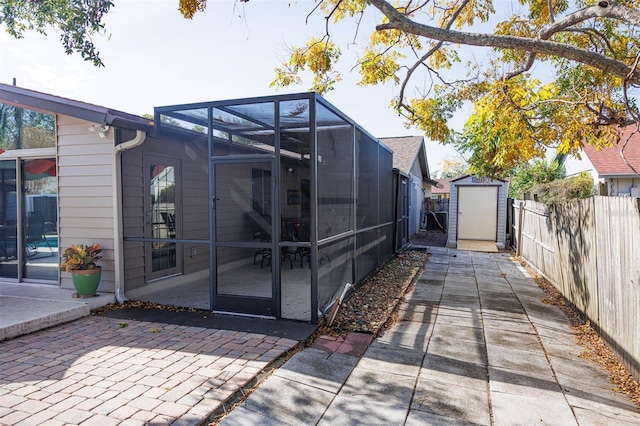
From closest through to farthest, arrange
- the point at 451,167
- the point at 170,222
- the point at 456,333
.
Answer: the point at 456,333, the point at 170,222, the point at 451,167

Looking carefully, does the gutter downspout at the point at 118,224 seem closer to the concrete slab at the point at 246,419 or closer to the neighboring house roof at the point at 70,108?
the neighboring house roof at the point at 70,108

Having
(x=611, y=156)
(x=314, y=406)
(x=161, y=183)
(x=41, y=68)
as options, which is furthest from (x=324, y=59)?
(x=611, y=156)

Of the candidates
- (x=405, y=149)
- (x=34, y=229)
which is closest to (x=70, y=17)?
(x=34, y=229)

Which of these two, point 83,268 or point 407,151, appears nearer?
point 83,268

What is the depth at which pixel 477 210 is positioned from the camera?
40.6 ft

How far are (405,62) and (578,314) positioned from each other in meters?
5.52

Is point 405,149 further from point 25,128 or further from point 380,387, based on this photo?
point 380,387

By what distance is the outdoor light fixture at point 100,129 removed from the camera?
16.4 feet

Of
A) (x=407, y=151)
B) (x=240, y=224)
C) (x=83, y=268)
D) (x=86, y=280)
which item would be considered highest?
(x=407, y=151)

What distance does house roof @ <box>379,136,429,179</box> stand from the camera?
15742mm

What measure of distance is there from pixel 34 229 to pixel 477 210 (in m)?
11.7

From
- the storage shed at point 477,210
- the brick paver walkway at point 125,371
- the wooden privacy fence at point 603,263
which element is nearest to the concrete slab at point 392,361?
the brick paver walkway at point 125,371

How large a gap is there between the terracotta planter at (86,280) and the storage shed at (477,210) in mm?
9897

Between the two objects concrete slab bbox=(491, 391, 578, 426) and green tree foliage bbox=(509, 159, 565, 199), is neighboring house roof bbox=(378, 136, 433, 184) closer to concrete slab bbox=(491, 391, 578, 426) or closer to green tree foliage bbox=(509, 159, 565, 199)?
green tree foliage bbox=(509, 159, 565, 199)
